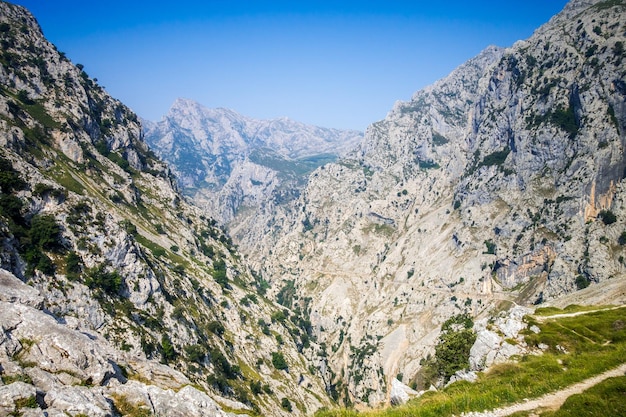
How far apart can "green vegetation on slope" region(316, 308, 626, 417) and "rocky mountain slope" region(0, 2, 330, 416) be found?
1982 cm

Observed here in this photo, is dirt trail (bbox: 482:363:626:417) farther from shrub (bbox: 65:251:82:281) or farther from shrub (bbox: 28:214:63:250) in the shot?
shrub (bbox: 28:214:63:250)

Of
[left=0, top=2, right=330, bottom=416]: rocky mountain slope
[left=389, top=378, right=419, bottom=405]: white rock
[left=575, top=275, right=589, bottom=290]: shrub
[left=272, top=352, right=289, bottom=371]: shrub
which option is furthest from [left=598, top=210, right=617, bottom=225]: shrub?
[left=389, top=378, right=419, bottom=405]: white rock

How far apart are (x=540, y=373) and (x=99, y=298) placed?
294ft

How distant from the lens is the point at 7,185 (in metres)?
82.4

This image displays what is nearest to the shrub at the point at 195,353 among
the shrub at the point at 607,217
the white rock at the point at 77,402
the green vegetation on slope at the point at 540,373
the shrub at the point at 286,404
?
the shrub at the point at 286,404

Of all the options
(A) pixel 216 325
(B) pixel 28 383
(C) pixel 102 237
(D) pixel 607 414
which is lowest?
(A) pixel 216 325

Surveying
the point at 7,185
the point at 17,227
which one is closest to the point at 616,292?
the point at 17,227

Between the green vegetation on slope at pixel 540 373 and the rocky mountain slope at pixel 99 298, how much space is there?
19.8m

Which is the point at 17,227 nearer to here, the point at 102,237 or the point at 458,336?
the point at 102,237

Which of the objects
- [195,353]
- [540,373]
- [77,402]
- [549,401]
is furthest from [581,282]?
[77,402]

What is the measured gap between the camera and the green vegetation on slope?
84.0 ft

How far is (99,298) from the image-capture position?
83500 mm

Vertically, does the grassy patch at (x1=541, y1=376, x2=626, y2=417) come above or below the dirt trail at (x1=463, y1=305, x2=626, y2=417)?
above

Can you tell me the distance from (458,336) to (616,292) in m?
58.1
